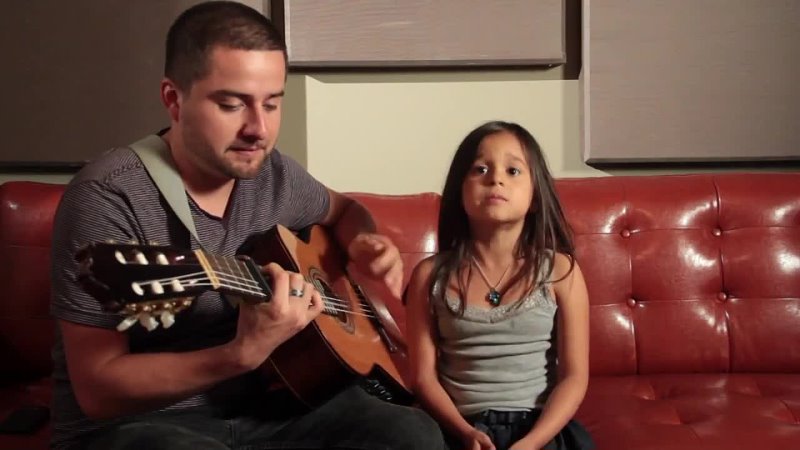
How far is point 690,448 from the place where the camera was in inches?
57.6

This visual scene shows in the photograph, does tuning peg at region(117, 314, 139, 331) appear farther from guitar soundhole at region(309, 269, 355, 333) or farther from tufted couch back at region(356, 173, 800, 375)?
tufted couch back at region(356, 173, 800, 375)

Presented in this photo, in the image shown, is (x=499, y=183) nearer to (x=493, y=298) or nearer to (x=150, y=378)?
(x=493, y=298)

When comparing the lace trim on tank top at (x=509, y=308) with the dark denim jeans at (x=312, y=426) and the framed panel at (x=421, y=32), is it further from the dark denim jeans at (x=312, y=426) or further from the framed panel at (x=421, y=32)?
the framed panel at (x=421, y=32)

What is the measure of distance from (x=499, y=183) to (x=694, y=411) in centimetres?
65

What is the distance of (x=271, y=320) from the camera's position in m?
1.21

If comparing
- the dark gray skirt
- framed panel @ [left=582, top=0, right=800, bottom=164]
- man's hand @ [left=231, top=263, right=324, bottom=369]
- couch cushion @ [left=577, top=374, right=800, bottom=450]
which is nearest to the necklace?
the dark gray skirt

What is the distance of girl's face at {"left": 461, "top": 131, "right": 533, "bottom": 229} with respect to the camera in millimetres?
1529

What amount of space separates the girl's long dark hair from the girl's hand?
24cm

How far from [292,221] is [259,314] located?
53 centimetres

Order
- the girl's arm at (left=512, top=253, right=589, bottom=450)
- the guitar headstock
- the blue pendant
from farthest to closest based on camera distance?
the blue pendant, the girl's arm at (left=512, top=253, right=589, bottom=450), the guitar headstock

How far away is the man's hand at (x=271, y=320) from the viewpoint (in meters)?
1.21

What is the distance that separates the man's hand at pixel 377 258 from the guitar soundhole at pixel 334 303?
0.11 metres

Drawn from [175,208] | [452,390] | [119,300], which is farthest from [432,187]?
[119,300]

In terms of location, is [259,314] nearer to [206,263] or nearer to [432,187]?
[206,263]
